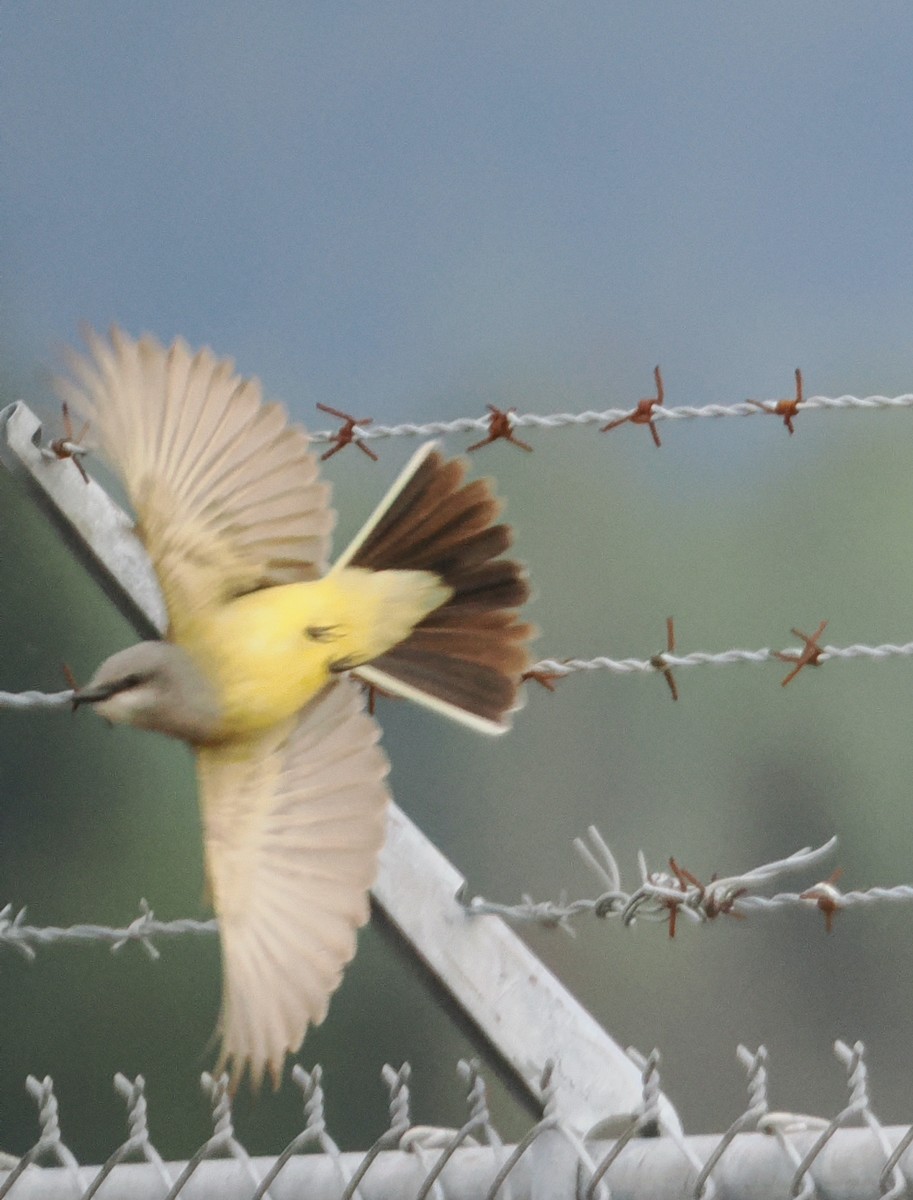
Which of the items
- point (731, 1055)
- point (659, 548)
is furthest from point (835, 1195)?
point (659, 548)

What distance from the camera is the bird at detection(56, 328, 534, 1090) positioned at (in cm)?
54

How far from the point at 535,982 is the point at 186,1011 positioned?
1.43 feet

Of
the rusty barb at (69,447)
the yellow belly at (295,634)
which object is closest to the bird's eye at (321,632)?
the yellow belly at (295,634)

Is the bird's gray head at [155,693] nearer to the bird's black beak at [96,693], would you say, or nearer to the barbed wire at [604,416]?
the bird's black beak at [96,693]

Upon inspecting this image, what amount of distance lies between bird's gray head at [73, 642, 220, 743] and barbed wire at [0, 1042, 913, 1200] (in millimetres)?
129

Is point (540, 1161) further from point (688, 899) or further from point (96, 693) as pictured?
point (96, 693)

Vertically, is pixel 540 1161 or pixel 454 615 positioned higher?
pixel 454 615

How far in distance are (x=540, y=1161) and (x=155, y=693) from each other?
0.22 metres

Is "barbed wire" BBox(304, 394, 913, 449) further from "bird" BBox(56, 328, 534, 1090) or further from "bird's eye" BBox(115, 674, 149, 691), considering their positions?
"bird's eye" BBox(115, 674, 149, 691)

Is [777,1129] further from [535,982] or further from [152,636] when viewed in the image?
[152,636]

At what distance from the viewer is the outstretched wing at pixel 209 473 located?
1.90 ft

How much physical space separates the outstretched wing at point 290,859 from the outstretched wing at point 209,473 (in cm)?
6

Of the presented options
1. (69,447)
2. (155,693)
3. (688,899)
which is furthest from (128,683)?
(688,899)

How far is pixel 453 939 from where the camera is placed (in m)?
0.55
